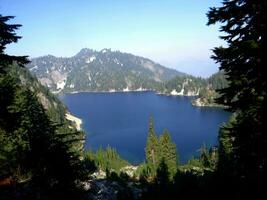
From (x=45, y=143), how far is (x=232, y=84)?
14150 millimetres

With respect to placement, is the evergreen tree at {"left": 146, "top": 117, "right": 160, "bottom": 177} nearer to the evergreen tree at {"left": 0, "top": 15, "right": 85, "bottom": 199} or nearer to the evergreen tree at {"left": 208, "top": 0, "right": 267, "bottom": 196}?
the evergreen tree at {"left": 0, "top": 15, "right": 85, "bottom": 199}

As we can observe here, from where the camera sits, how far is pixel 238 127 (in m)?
18.9

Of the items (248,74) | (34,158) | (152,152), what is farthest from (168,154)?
(248,74)

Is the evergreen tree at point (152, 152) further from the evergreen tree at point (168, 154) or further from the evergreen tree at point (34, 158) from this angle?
the evergreen tree at point (34, 158)

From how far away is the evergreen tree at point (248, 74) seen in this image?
17359mm

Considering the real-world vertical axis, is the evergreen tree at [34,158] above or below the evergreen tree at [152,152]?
above

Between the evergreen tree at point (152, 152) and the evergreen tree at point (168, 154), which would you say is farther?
the evergreen tree at point (152, 152)

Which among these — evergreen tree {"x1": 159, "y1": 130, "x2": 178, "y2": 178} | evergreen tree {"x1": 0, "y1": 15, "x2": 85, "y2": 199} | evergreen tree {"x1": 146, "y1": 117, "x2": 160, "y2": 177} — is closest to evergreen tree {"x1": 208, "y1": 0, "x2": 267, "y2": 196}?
evergreen tree {"x1": 0, "y1": 15, "x2": 85, "y2": 199}

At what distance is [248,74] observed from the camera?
1781 cm

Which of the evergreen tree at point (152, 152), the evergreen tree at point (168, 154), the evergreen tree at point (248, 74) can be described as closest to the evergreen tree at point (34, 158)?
the evergreen tree at point (248, 74)

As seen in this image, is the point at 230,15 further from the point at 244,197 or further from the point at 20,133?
the point at 20,133

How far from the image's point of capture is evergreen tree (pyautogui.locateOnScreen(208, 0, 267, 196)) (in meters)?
17.4

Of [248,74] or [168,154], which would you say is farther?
[168,154]

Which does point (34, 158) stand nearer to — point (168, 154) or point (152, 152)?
point (168, 154)
